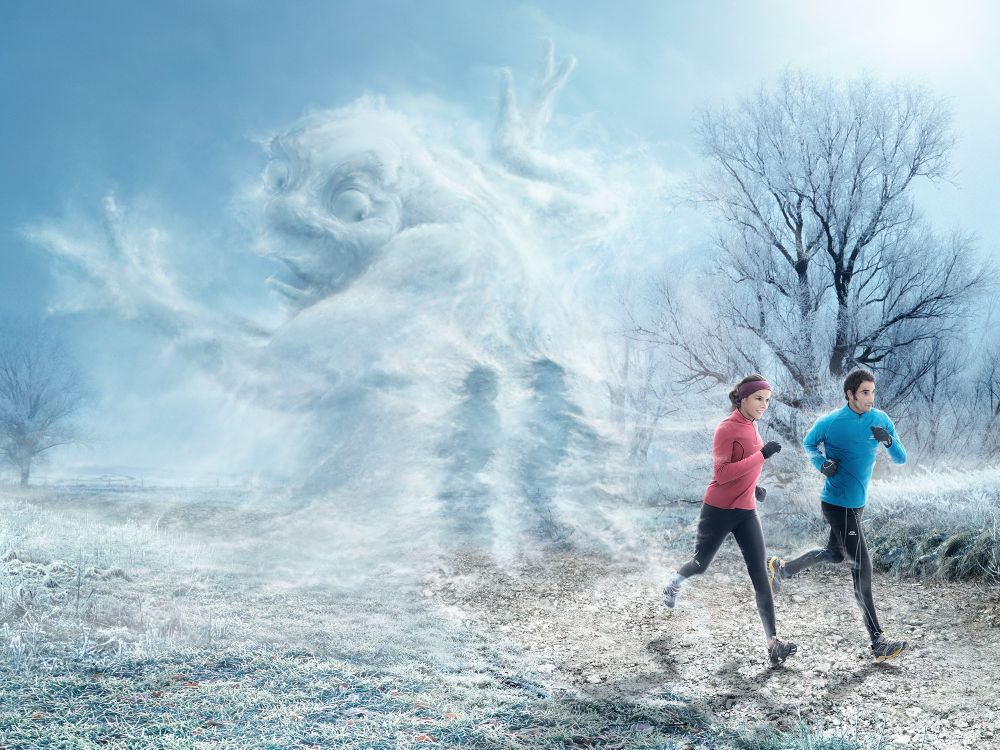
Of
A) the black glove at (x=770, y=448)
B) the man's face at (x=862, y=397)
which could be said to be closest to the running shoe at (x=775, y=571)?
the black glove at (x=770, y=448)

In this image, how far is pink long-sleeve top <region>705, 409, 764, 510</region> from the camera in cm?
402

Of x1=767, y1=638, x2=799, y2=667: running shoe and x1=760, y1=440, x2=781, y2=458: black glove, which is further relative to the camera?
x1=767, y1=638, x2=799, y2=667: running shoe

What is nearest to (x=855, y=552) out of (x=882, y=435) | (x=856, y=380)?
(x=882, y=435)

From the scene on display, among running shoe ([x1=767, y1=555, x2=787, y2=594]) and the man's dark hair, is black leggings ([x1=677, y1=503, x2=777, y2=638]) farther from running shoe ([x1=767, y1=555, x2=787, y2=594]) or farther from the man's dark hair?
the man's dark hair

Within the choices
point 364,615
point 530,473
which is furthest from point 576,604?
point 530,473

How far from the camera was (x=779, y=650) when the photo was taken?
4043 millimetres

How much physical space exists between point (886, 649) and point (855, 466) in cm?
101

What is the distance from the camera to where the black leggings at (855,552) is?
401 cm

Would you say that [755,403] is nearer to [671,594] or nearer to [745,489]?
[745,489]

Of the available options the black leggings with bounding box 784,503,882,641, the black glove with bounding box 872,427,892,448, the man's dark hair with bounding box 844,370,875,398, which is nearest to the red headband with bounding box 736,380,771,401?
the man's dark hair with bounding box 844,370,875,398

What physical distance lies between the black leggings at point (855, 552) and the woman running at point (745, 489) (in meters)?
0.43

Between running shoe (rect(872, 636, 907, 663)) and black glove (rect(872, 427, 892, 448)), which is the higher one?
black glove (rect(872, 427, 892, 448))

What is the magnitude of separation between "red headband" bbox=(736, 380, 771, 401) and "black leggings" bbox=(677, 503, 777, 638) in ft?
2.17

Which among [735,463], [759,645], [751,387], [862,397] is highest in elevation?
[751,387]
